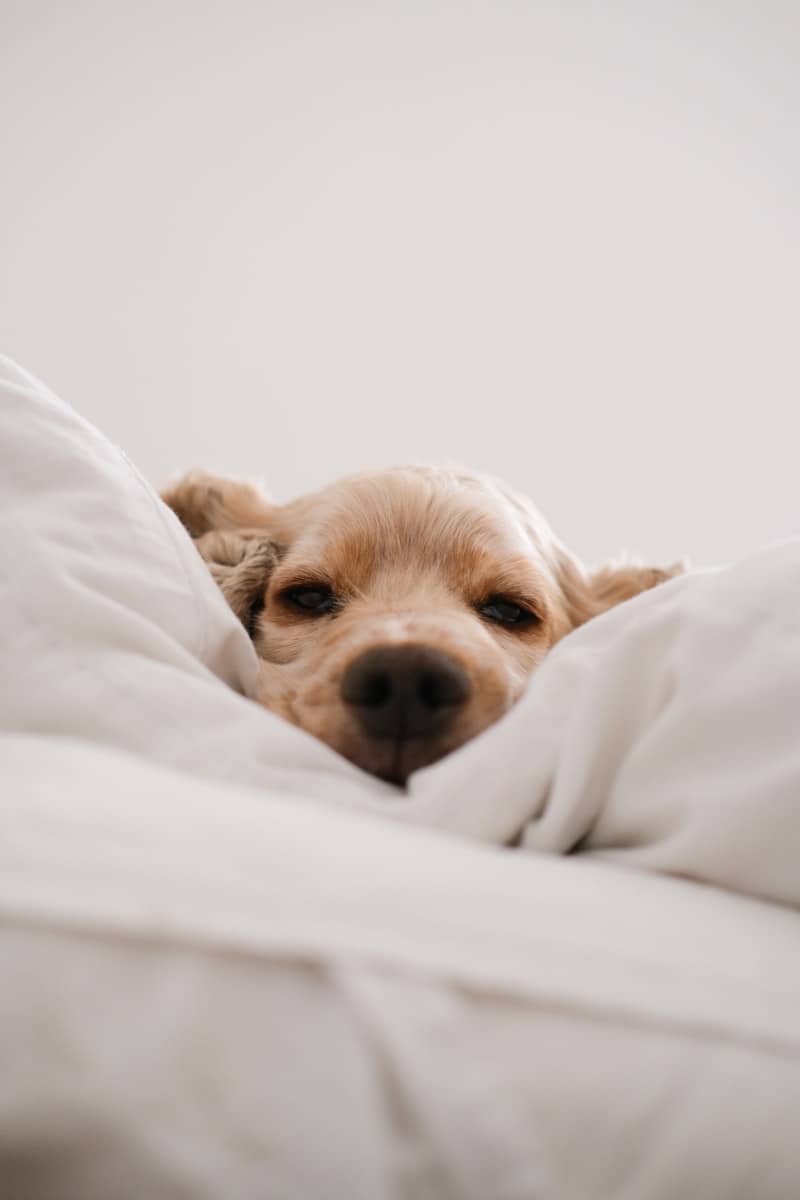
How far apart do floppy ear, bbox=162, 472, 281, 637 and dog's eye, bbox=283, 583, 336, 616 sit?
0.09m

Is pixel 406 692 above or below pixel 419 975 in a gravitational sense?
below

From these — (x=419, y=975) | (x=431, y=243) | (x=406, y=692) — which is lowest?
(x=406, y=692)

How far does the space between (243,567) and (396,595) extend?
0.99ft

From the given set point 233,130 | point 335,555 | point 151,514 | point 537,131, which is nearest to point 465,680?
point 151,514

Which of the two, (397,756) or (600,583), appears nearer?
(397,756)

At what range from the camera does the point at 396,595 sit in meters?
1.33

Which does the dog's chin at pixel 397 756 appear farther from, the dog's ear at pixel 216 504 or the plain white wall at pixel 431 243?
the plain white wall at pixel 431 243

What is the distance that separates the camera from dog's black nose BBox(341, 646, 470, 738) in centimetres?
89

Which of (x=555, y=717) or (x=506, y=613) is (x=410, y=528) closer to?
(x=506, y=613)

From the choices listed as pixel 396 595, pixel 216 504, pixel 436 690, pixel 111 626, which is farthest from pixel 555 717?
pixel 216 504

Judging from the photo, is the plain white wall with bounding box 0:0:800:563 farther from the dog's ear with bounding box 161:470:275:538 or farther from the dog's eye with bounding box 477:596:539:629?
the dog's eye with bounding box 477:596:539:629

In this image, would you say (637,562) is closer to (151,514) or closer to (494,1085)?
(151,514)

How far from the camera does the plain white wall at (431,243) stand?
3.70m

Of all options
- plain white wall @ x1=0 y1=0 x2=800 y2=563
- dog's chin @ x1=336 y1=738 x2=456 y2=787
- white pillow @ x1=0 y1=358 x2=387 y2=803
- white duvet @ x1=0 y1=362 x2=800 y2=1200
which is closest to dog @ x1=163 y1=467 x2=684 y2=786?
dog's chin @ x1=336 y1=738 x2=456 y2=787
